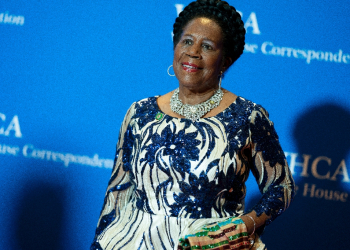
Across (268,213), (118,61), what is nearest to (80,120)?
(118,61)

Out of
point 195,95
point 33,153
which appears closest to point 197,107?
point 195,95

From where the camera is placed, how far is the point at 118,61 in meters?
2.73

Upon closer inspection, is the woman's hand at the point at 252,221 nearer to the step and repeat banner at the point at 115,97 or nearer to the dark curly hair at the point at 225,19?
the dark curly hair at the point at 225,19

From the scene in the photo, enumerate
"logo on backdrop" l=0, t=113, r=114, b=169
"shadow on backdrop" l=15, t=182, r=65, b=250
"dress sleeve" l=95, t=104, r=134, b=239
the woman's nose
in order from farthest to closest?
1. "shadow on backdrop" l=15, t=182, r=65, b=250
2. "logo on backdrop" l=0, t=113, r=114, b=169
3. "dress sleeve" l=95, t=104, r=134, b=239
4. the woman's nose

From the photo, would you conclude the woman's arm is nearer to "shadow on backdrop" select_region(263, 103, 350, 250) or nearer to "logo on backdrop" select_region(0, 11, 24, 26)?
"shadow on backdrop" select_region(263, 103, 350, 250)

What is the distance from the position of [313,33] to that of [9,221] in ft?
6.48

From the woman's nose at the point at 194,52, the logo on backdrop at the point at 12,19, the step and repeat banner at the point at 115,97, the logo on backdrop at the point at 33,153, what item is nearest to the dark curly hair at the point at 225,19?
the woman's nose at the point at 194,52

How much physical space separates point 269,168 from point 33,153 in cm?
162

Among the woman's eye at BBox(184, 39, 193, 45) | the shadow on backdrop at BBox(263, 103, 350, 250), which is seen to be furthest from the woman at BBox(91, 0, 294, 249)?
the shadow on backdrop at BBox(263, 103, 350, 250)

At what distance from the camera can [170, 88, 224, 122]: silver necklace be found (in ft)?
5.62

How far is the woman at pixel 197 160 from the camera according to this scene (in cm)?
159

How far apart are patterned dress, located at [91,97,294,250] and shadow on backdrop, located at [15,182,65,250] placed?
1236 millimetres

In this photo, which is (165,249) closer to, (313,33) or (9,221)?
(313,33)

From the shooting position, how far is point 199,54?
1.68 metres
